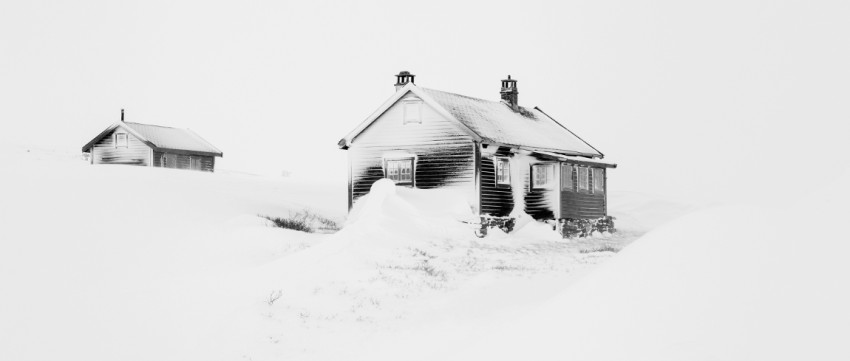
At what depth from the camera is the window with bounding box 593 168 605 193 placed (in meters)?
35.8

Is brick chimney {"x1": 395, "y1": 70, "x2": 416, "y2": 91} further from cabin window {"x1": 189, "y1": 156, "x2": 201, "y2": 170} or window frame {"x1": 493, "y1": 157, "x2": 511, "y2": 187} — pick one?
cabin window {"x1": 189, "y1": 156, "x2": 201, "y2": 170}

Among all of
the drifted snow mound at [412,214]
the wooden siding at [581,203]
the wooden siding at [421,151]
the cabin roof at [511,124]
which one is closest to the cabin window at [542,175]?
the wooden siding at [581,203]

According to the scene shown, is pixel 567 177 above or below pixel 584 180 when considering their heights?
above

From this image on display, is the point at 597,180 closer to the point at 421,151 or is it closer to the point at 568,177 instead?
the point at 568,177

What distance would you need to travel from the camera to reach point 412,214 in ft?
84.4

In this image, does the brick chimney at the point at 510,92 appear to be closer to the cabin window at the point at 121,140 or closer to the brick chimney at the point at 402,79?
the brick chimney at the point at 402,79

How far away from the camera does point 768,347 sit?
26.6 feet

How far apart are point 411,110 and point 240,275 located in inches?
534

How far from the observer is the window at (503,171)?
30.1 metres

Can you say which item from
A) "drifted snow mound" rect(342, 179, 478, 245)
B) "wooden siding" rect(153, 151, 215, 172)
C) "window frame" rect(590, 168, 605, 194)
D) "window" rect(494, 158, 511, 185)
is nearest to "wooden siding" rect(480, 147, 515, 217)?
"window" rect(494, 158, 511, 185)

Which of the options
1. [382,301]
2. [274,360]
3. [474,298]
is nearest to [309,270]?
[382,301]

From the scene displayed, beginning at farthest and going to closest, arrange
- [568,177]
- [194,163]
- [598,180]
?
[194,163], [598,180], [568,177]

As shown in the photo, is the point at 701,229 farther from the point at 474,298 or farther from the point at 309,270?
the point at 309,270

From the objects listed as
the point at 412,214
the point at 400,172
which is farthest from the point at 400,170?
the point at 412,214
